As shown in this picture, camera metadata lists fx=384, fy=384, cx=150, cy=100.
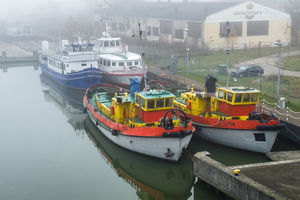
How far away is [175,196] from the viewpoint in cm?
2014

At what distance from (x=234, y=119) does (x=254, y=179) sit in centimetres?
653

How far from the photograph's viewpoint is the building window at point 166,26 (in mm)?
63969

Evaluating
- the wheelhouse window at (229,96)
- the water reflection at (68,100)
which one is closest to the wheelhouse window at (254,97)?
the wheelhouse window at (229,96)

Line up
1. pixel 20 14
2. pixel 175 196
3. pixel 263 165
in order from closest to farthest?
1. pixel 263 165
2. pixel 175 196
3. pixel 20 14

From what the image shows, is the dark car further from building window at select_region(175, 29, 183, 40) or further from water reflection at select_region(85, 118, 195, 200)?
building window at select_region(175, 29, 183, 40)

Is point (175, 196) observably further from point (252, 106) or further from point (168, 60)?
point (168, 60)

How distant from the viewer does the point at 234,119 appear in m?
23.1

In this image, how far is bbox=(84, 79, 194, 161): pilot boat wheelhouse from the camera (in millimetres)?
21531

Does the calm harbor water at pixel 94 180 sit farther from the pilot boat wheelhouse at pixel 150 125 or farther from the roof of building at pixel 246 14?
the roof of building at pixel 246 14

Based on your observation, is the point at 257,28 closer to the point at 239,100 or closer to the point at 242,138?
the point at 239,100

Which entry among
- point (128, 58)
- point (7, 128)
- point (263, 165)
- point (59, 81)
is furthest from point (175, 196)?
point (59, 81)

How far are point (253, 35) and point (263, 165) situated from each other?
43.3 m

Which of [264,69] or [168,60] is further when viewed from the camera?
[168,60]

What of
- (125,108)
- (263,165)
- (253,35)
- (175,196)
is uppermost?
(253,35)
